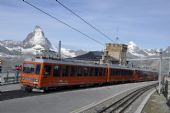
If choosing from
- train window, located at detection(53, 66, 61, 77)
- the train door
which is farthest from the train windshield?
train window, located at detection(53, 66, 61, 77)

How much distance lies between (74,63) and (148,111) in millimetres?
12374

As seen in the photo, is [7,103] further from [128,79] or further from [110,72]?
[128,79]

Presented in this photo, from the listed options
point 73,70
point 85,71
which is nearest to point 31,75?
point 73,70

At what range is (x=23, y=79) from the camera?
32938 millimetres

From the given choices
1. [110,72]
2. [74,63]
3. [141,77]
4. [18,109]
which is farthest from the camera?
→ [141,77]

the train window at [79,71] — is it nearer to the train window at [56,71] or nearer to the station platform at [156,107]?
the train window at [56,71]

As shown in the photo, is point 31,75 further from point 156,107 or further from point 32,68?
point 156,107

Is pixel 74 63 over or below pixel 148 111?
over

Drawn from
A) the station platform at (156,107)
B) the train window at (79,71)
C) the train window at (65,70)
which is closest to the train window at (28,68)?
the train window at (65,70)

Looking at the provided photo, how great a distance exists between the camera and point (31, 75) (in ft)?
107

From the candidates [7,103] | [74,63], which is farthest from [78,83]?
[7,103]

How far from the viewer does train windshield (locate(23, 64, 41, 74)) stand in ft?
106

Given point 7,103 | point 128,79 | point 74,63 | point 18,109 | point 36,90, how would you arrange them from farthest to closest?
point 128,79 < point 74,63 < point 36,90 < point 7,103 < point 18,109

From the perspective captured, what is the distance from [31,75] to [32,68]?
60cm
